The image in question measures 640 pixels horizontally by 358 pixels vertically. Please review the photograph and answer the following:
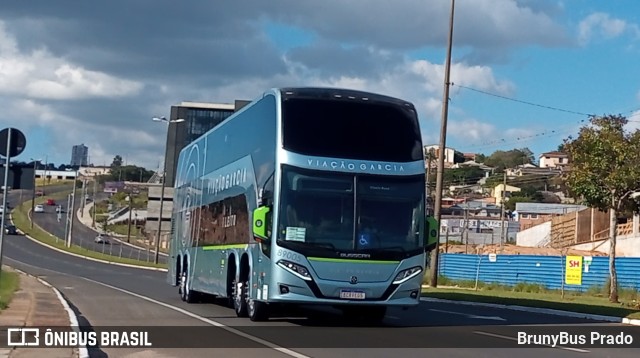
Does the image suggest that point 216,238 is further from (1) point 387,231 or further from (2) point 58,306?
(1) point 387,231

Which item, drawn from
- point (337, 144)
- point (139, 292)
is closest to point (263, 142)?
point (337, 144)

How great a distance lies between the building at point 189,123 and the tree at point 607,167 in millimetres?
50194

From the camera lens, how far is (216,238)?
76.6 feet

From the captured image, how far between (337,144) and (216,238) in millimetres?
6250

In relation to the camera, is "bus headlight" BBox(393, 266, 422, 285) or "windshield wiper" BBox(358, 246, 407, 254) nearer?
"windshield wiper" BBox(358, 246, 407, 254)

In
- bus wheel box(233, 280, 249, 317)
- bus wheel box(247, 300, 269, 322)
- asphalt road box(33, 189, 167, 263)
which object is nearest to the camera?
bus wheel box(247, 300, 269, 322)

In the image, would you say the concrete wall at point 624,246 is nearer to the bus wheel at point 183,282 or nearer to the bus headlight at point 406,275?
the bus wheel at point 183,282

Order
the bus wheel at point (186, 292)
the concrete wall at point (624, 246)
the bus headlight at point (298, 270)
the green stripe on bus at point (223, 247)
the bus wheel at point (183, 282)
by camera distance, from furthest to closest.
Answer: the concrete wall at point (624, 246)
the bus wheel at point (183, 282)
the bus wheel at point (186, 292)
the green stripe on bus at point (223, 247)
the bus headlight at point (298, 270)

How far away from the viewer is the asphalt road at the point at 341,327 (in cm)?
1466

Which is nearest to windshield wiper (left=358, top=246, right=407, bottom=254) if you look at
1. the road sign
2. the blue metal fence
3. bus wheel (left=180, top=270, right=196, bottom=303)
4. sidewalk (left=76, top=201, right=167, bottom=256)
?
the road sign

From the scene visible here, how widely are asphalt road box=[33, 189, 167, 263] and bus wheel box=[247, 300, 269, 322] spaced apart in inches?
2259

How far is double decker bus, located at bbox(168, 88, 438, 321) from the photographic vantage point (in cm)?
1759

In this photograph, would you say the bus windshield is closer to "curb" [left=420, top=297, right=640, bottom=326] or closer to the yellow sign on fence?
"curb" [left=420, top=297, right=640, bottom=326]

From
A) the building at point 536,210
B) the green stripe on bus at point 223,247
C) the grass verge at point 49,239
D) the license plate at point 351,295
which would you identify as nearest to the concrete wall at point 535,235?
the building at point 536,210
